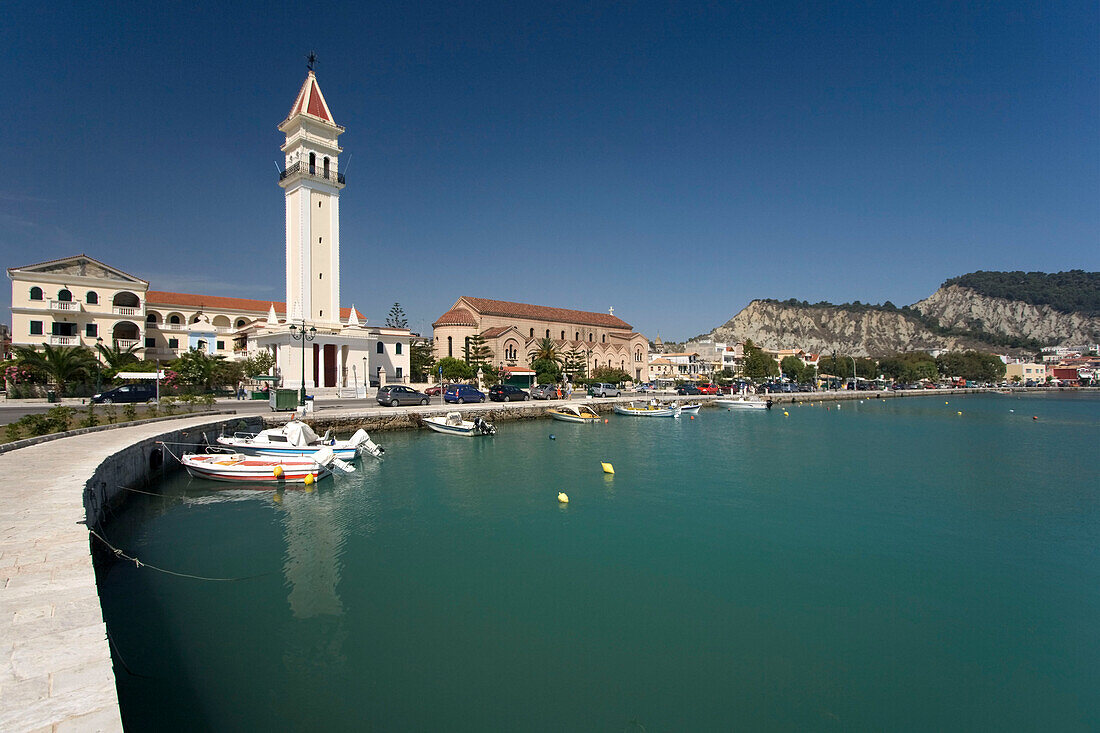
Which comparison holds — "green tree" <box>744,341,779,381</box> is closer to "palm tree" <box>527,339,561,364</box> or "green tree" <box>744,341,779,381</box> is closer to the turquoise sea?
"palm tree" <box>527,339,561,364</box>

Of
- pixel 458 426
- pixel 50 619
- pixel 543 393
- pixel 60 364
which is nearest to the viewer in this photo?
pixel 50 619

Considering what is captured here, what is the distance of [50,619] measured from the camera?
18.1 feet

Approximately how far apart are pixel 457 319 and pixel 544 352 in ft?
35.7

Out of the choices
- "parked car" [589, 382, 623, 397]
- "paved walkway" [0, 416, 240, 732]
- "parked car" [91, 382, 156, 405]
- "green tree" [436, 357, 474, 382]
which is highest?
Result: "green tree" [436, 357, 474, 382]

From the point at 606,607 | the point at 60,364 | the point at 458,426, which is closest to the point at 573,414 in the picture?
the point at 458,426

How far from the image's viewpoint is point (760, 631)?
9266 millimetres

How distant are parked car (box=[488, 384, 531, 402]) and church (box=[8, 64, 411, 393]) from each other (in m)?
10.3

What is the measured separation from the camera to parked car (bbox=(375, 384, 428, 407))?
3794 centimetres

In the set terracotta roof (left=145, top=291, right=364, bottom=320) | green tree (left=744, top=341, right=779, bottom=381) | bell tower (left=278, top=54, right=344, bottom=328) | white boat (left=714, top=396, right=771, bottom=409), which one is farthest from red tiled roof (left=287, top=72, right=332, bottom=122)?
green tree (left=744, top=341, right=779, bottom=381)

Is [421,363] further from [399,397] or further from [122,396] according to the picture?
[122,396]

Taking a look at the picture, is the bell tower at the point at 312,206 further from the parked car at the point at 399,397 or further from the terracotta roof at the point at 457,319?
the terracotta roof at the point at 457,319

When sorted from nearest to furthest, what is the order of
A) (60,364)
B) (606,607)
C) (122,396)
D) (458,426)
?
(606,607) < (458,426) < (122,396) < (60,364)

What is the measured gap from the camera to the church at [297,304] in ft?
135

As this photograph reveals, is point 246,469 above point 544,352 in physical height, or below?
below
